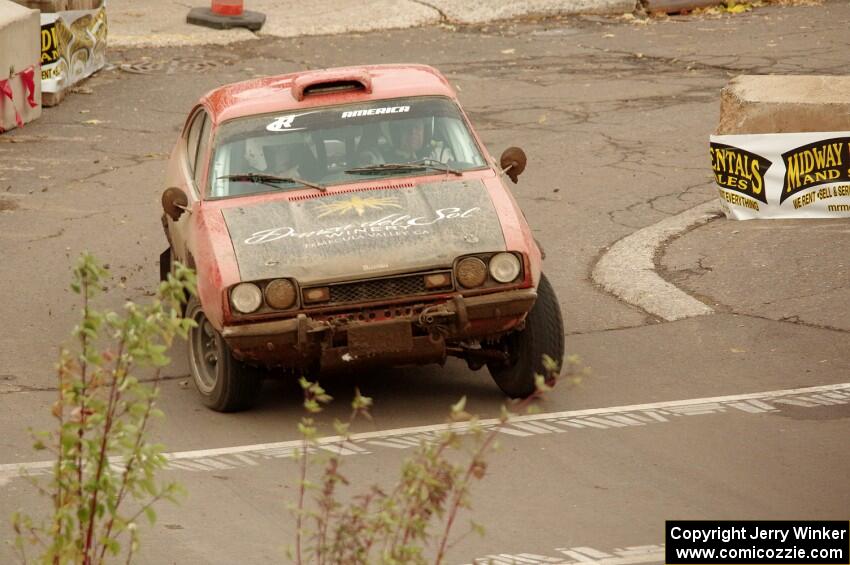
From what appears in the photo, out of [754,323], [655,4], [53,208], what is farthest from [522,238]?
[655,4]

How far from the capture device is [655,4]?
71.7ft

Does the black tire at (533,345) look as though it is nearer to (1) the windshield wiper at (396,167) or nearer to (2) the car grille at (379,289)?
(2) the car grille at (379,289)

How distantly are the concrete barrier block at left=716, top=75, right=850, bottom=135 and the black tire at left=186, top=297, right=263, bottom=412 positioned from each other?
18.6ft

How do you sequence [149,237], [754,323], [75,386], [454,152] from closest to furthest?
[75,386], [454,152], [754,323], [149,237]

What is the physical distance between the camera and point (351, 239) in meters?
7.79

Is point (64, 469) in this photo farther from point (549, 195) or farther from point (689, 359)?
point (549, 195)

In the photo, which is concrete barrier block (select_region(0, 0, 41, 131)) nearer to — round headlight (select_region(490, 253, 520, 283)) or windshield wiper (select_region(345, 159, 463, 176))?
windshield wiper (select_region(345, 159, 463, 176))

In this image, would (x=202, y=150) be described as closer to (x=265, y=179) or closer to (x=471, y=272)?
(x=265, y=179)

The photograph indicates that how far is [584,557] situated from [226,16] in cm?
1636

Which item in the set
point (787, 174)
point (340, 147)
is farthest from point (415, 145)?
point (787, 174)

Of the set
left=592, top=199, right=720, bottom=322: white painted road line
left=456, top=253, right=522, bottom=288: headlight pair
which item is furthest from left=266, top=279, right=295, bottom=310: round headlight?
left=592, top=199, right=720, bottom=322: white painted road line

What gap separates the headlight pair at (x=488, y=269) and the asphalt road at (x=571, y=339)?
0.85 m

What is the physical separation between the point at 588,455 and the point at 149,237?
5.91 metres

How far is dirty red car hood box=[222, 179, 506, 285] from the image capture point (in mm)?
7652
